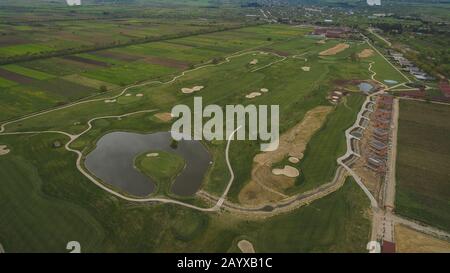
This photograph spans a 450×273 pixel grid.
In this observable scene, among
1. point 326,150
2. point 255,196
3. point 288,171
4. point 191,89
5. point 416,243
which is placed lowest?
point 416,243

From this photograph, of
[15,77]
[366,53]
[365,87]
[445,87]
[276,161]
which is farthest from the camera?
[366,53]

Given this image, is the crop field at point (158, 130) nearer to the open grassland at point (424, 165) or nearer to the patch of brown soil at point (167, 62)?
the patch of brown soil at point (167, 62)

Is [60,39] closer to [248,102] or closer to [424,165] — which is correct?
[248,102]

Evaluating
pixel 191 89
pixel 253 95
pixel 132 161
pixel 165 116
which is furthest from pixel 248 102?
pixel 132 161

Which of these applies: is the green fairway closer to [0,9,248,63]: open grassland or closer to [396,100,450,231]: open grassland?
[396,100,450,231]: open grassland

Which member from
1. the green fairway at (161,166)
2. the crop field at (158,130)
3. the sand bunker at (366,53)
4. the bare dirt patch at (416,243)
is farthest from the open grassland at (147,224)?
the sand bunker at (366,53)
